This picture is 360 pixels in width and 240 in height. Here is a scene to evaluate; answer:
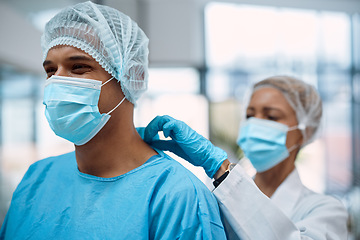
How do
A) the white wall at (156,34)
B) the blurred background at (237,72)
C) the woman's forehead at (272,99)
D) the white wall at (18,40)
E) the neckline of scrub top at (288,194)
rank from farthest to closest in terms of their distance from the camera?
the blurred background at (237,72) < the white wall at (18,40) < the white wall at (156,34) < the woman's forehead at (272,99) < the neckline of scrub top at (288,194)

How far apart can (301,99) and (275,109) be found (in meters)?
0.16

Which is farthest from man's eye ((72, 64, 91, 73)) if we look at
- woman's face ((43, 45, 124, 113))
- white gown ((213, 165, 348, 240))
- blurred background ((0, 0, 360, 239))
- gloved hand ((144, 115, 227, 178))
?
blurred background ((0, 0, 360, 239))

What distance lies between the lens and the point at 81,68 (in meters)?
0.85

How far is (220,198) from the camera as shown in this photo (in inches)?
35.5

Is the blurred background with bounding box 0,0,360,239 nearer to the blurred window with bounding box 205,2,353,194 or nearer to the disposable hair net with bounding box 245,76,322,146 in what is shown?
the blurred window with bounding box 205,2,353,194

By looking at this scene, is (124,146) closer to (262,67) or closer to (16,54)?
(16,54)

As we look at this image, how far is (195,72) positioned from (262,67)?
0.97 metres

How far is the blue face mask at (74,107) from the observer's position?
84 cm

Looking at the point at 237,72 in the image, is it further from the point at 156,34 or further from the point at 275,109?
the point at 275,109

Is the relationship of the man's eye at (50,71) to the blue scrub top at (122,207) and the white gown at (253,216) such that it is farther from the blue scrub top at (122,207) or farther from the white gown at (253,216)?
the white gown at (253,216)

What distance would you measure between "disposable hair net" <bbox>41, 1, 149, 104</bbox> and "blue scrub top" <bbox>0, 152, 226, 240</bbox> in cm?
28

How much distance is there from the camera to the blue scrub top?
2.50 ft

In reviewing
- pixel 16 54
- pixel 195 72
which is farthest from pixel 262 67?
pixel 16 54

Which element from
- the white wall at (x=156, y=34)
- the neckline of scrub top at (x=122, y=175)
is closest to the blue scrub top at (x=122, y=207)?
the neckline of scrub top at (x=122, y=175)
